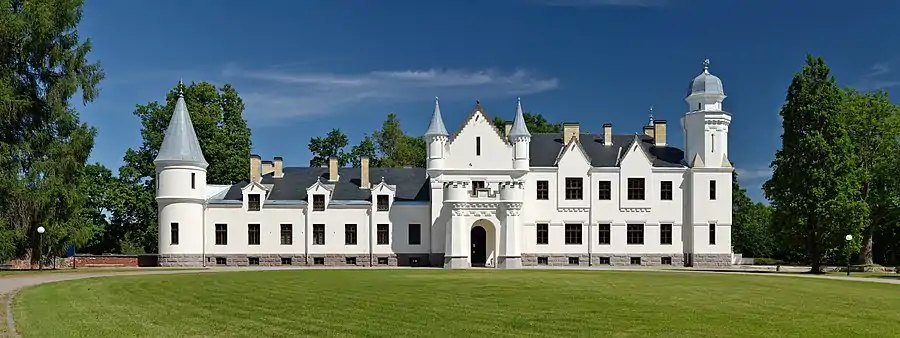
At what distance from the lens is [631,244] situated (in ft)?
155

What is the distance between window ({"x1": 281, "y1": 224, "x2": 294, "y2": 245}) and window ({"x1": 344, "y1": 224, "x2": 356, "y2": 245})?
2.85 metres

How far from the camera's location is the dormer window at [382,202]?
47125 millimetres

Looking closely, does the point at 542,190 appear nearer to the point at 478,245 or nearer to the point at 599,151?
the point at 599,151

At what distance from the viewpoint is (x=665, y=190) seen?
47.5 metres

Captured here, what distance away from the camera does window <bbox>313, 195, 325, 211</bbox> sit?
1851 inches

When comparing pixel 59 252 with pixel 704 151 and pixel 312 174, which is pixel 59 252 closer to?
pixel 312 174

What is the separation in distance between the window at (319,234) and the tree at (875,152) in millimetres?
28253

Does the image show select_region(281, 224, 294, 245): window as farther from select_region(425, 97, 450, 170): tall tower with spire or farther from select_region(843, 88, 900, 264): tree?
select_region(843, 88, 900, 264): tree

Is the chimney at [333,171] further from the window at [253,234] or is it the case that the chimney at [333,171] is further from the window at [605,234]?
the window at [605,234]

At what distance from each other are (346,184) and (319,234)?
3.54m

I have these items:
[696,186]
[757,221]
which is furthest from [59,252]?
[757,221]

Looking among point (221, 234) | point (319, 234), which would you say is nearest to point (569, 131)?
point (319, 234)

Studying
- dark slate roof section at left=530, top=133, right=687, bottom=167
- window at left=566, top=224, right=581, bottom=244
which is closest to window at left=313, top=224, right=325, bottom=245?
dark slate roof section at left=530, top=133, right=687, bottom=167

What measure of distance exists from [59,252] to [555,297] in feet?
82.9
